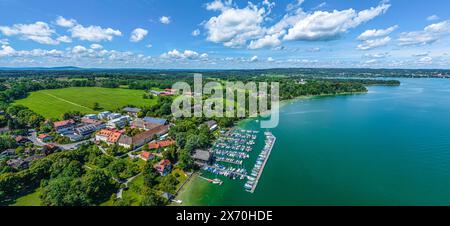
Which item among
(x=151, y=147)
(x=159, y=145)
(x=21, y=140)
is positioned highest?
(x=21, y=140)

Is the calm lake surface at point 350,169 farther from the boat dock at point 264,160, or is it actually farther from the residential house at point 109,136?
the residential house at point 109,136

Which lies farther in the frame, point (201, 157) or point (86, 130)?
point (86, 130)

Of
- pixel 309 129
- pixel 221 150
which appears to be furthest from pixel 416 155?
pixel 221 150

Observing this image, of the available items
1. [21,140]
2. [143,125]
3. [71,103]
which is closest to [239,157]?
[143,125]

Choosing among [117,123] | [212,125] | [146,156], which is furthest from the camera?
[117,123]

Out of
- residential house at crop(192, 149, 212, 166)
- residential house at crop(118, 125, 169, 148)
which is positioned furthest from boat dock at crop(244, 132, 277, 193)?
residential house at crop(118, 125, 169, 148)

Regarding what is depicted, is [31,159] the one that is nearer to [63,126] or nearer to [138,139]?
[138,139]
